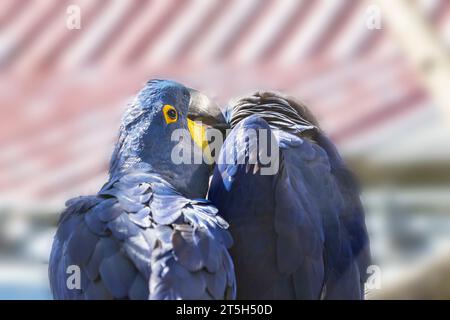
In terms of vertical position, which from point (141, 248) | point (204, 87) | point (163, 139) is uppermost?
point (204, 87)

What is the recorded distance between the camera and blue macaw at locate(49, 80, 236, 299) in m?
1.33

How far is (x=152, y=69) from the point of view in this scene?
6.28 ft

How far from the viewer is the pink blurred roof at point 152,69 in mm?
1852

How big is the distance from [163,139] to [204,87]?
0.95 ft

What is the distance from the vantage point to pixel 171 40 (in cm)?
209

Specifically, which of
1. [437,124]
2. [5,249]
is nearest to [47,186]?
[5,249]

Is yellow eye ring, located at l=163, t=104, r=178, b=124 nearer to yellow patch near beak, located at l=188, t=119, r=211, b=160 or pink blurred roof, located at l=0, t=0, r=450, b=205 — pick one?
yellow patch near beak, located at l=188, t=119, r=211, b=160

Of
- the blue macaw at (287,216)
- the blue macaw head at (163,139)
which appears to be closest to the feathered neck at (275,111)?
the blue macaw at (287,216)

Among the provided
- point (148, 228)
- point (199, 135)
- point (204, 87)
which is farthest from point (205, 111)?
point (148, 228)

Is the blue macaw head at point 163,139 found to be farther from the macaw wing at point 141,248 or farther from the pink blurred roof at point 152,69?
the pink blurred roof at point 152,69

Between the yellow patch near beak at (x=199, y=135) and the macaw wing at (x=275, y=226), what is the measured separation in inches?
2.4

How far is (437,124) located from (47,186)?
0.87 m

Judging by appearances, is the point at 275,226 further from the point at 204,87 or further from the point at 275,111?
the point at 204,87

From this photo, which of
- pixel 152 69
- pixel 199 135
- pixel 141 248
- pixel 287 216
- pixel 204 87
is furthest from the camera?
pixel 152 69
